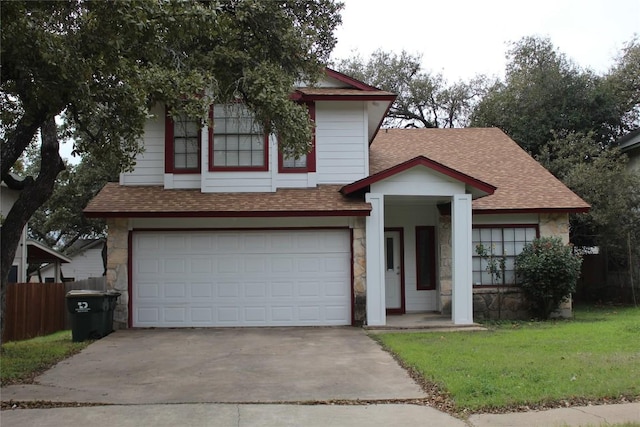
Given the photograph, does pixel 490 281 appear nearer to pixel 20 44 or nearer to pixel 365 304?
pixel 365 304

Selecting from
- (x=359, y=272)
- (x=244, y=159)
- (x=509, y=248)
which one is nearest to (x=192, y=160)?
(x=244, y=159)

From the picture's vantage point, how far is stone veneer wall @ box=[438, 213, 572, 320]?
15.5 m

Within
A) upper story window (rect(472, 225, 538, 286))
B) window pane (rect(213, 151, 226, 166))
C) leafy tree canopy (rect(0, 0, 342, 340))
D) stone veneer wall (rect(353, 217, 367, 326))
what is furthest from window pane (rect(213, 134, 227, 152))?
upper story window (rect(472, 225, 538, 286))

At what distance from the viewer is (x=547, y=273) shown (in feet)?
48.6

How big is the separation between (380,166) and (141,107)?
881 cm

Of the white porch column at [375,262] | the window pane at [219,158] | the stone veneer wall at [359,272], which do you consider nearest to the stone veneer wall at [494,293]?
the white porch column at [375,262]

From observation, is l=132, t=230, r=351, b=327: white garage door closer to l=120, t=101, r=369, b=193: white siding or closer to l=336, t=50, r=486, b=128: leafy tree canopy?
l=120, t=101, r=369, b=193: white siding

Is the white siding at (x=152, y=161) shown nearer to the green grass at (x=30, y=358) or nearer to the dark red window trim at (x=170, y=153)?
the dark red window trim at (x=170, y=153)

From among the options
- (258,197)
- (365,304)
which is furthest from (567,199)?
(258,197)

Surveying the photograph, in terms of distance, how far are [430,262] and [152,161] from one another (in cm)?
772

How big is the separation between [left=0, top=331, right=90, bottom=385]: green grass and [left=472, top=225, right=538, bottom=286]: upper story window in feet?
31.5

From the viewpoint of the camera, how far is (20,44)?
7582mm

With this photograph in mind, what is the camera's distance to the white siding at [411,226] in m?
16.4

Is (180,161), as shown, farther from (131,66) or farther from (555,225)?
(555,225)
